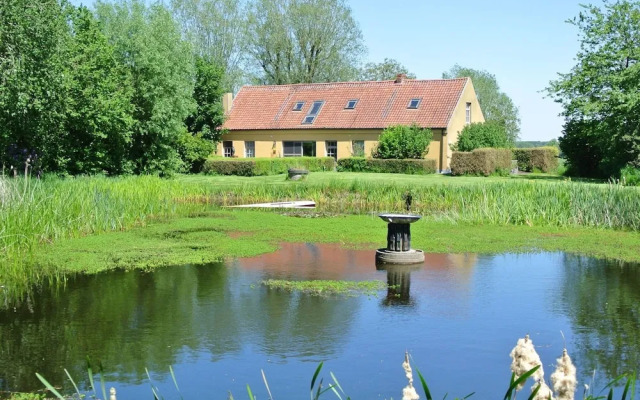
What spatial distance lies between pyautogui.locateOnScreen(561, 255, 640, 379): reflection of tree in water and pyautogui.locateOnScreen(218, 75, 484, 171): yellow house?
27.1 m

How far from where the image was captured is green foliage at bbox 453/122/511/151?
38969mm

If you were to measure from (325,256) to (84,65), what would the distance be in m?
13.6

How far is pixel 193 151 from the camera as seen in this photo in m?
38.7

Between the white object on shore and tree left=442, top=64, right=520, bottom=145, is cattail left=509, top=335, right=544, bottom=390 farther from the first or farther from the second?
tree left=442, top=64, right=520, bottom=145

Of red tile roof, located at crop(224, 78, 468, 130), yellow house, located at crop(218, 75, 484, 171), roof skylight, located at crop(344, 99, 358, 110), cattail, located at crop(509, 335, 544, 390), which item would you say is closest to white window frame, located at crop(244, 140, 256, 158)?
yellow house, located at crop(218, 75, 484, 171)

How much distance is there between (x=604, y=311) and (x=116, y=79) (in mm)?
21409

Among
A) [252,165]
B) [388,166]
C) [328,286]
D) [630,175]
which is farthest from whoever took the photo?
[388,166]

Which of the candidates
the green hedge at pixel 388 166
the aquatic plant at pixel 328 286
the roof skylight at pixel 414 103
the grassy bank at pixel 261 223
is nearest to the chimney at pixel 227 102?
the green hedge at pixel 388 166

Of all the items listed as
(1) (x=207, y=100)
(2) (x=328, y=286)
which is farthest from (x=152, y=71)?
(2) (x=328, y=286)

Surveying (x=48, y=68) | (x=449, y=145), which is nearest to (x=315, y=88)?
(x=449, y=145)

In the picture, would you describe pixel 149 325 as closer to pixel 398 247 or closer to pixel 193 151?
pixel 398 247

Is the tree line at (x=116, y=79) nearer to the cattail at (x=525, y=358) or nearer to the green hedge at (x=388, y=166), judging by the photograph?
the green hedge at (x=388, y=166)

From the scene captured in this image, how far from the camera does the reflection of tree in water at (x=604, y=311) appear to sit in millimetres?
8180

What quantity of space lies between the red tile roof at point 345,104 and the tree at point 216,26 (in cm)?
792
